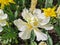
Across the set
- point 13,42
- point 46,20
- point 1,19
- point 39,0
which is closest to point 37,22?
point 46,20

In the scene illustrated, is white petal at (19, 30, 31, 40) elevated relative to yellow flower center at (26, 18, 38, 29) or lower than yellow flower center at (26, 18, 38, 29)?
lower

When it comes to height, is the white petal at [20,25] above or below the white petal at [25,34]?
above

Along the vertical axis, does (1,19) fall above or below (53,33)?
above

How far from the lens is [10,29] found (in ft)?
3.73

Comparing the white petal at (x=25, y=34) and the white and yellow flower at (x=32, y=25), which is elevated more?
the white and yellow flower at (x=32, y=25)

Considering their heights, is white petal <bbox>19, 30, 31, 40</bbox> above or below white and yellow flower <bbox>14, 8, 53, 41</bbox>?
below

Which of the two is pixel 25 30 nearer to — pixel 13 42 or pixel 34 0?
pixel 34 0

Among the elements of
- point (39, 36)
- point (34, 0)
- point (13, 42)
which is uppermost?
point (34, 0)

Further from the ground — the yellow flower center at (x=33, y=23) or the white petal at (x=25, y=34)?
the yellow flower center at (x=33, y=23)

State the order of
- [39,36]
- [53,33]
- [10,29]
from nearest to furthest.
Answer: [39,36]
[10,29]
[53,33]

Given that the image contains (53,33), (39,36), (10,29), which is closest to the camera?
(39,36)

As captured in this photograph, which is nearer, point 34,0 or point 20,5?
point 34,0

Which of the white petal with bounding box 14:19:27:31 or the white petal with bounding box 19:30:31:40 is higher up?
the white petal with bounding box 14:19:27:31

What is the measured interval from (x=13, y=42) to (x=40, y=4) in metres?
0.30
